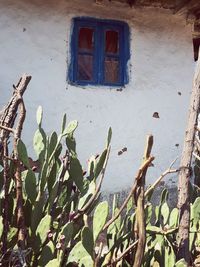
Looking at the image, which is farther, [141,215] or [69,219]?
[69,219]

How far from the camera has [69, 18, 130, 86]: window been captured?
595cm

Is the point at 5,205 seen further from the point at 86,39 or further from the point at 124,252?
the point at 86,39

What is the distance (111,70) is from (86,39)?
49cm

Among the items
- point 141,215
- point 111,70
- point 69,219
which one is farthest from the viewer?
point 111,70

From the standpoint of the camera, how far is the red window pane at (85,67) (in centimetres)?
599

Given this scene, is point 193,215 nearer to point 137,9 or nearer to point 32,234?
point 32,234

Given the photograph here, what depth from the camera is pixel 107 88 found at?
19.9ft

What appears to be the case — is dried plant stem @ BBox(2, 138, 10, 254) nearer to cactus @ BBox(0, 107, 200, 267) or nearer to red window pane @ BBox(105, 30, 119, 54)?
cactus @ BBox(0, 107, 200, 267)

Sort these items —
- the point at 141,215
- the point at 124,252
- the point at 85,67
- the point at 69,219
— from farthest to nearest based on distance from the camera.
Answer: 1. the point at 85,67
2. the point at 69,219
3. the point at 124,252
4. the point at 141,215

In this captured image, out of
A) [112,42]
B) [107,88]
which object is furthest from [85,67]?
[112,42]

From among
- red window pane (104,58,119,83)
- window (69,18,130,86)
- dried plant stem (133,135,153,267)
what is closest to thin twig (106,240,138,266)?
dried plant stem (133,135,153,267)

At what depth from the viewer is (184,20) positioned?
6484 millimetres

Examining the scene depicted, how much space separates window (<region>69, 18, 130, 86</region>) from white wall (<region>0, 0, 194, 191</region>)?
0.29 feet

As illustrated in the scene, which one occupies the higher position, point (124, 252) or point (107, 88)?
point (107, 88)
